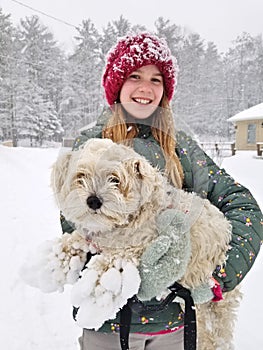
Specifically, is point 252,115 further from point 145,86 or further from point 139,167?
point 139,167

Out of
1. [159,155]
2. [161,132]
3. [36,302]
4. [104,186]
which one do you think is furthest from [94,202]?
[36,302]

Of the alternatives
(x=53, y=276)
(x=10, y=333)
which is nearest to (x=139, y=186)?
(x=53, y=276)

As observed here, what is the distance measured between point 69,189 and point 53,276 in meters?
0.52

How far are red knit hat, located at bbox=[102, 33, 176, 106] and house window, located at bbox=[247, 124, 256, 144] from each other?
31554 mm

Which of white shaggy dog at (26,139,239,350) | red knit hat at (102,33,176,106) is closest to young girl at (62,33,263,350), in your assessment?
red knit hat at (102,33,176,106)

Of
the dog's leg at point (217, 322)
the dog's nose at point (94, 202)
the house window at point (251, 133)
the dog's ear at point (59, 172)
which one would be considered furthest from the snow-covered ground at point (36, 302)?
the house window at point (251, 133)

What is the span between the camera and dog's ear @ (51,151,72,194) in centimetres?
169

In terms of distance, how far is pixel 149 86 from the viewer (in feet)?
6.86

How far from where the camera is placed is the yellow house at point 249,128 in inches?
1208

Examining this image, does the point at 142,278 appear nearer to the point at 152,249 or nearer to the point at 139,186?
the point at 152,249

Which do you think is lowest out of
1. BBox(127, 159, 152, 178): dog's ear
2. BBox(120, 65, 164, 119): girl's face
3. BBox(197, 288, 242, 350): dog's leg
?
BBox(197, 288, 242, 350): dog's leg

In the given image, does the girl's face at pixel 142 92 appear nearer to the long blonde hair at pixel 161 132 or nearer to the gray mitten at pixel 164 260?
the long blonde hair at pixel 161 132

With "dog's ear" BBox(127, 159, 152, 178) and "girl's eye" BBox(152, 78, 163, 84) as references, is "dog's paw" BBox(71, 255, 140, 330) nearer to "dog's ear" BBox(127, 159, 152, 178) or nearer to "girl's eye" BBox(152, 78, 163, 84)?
"dog's ear" BBox(127, 159, 152, 178)

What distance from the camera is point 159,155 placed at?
197 centimetres
